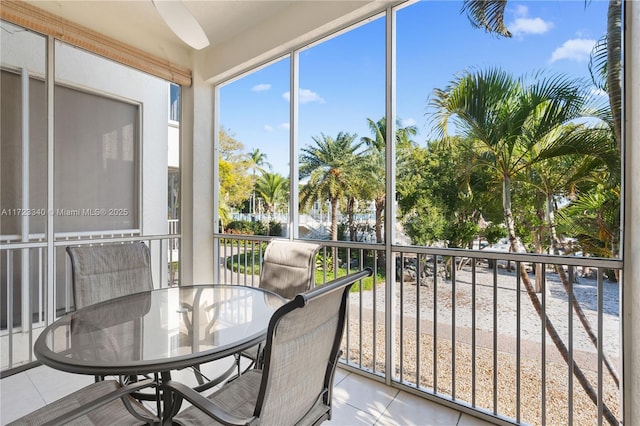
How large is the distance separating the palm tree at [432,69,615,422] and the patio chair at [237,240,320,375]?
1.27 meters

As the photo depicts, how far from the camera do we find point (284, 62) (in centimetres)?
306

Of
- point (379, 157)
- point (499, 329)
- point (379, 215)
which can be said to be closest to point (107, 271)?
point (379, 215)

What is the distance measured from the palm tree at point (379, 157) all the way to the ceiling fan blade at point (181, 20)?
136cm

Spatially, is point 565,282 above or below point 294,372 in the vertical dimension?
above

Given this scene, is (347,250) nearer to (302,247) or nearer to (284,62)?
(302,247)

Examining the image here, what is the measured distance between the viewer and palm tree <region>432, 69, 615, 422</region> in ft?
5.72

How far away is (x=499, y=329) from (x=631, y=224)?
1.03 metres

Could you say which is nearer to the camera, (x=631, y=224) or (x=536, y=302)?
(x=631, y=224)

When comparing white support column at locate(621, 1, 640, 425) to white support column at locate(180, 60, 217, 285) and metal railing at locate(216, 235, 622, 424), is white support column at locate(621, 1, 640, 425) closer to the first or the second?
metal railing at locate(216, 235, 622, 424)

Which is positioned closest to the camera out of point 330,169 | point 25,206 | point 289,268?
point 289,268

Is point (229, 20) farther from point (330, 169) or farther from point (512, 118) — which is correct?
point (512, 118)

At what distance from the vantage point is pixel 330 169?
2.76 metres

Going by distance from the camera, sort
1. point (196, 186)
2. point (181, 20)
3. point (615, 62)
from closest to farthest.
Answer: point (615, 62) → point (181, 20) → point (196, 186)

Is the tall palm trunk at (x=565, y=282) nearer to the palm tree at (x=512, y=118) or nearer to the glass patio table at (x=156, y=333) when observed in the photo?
the palm tree at (x=512, y=118)
